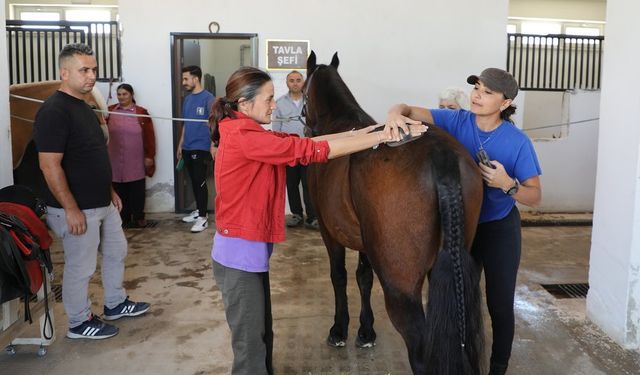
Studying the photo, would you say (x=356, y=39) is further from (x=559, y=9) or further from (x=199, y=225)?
(x=559, y=9)

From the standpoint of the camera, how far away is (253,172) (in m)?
1.80

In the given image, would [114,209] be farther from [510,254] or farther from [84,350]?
[510,254]

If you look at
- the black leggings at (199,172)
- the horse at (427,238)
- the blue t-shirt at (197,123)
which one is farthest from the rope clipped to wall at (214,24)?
the horse at (427,238)

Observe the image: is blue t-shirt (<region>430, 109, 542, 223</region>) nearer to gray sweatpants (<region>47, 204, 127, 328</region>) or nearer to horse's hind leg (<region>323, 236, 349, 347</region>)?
horse's hind leg (<region>323, 236, 349, 347</region>)

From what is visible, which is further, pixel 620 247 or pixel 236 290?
pixel 620 247

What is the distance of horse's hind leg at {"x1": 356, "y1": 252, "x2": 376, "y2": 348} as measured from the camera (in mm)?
2887

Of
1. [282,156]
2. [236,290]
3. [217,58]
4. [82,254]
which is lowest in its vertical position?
[82,254]

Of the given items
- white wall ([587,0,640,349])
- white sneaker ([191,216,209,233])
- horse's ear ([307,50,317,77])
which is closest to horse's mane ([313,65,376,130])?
horse's ear ([307,50,317,77])

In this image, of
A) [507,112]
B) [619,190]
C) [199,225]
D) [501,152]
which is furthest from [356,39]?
[501,152]

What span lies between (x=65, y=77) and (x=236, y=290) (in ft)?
5.41

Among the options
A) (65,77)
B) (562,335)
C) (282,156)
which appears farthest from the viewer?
(562,335)

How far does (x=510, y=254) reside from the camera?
216cm

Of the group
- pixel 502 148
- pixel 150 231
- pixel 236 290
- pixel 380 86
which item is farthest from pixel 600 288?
pixel 150 231

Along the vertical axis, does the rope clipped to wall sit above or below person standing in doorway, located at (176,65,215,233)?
above
